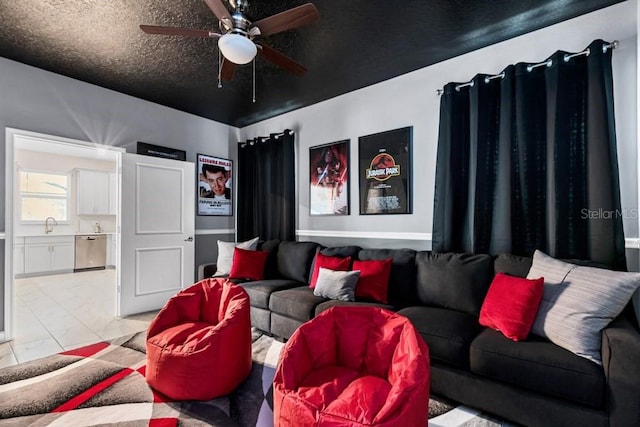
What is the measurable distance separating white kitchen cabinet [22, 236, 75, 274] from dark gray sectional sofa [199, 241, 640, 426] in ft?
19.9

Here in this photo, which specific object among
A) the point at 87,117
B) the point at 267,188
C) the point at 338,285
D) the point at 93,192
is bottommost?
the point at 338,285

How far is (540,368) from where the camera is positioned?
1.64 metres

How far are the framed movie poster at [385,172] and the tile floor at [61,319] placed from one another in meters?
2.91

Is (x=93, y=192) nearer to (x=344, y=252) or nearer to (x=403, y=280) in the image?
(x=344, y=252)

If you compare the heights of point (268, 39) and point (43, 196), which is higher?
point (268, 39)

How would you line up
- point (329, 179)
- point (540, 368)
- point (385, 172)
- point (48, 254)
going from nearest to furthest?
point (540, 368) → point (385, 172) → point (329, 179) → point (48, 254)

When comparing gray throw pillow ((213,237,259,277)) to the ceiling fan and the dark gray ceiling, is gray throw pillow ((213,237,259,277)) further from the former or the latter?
the ceiling fan

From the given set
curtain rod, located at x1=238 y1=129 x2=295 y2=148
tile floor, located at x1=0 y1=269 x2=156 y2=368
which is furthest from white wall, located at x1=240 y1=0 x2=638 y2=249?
tile floor, located at x1=0 y1=269 x2=156 y2=368

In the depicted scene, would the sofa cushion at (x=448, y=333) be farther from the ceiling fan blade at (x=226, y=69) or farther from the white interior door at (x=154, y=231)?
the white interior door at (x=154, y=231)

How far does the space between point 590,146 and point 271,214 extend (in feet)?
11.7

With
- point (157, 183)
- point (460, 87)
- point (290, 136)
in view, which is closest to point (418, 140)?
point (460, 87)

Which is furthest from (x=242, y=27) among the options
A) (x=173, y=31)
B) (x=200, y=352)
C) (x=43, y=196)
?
(x=43, y=196)

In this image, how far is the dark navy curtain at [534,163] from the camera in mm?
2195

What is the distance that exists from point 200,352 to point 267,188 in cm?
301
